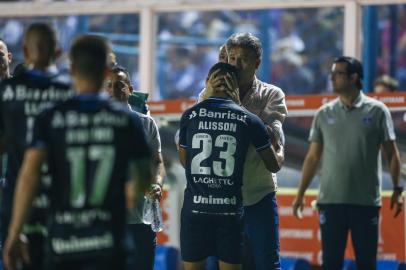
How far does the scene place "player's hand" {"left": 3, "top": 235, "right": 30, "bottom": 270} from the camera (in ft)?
20.8

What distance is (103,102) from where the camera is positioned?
6.29 metres

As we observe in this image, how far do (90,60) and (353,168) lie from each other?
494 cm

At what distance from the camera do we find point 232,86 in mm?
8555

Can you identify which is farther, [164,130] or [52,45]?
Answer: [164,130]

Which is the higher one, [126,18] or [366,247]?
[126,18]

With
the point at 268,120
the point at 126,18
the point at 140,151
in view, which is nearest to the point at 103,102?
the point at 140,151

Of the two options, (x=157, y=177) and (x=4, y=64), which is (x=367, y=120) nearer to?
(x=157, y=177)

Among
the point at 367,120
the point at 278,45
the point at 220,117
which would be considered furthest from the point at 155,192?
the point at 278,45

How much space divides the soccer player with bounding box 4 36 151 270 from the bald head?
2.86ft

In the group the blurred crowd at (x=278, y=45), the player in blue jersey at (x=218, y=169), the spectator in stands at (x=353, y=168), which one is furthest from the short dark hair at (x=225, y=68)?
the blurred crowd at (x=278, y=45)

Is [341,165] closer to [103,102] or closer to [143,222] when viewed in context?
[143,222]

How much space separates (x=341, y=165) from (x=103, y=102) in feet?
16.1

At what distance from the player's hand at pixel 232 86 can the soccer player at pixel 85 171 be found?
225 cm

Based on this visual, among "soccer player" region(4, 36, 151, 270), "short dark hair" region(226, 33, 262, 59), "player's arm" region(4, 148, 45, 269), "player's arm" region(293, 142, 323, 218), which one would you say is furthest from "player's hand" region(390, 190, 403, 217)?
"player's arm" region(4, 148, 45, 269)
